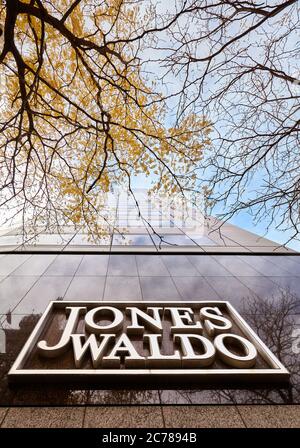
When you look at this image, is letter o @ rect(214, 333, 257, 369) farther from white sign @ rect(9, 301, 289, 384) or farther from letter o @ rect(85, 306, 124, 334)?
letter o @ rect(85, 306, 124, 334)

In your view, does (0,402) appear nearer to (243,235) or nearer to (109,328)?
(109,328)

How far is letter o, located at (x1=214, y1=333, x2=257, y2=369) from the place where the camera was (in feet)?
18.1

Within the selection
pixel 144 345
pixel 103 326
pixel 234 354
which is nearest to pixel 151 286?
pixel 103 326

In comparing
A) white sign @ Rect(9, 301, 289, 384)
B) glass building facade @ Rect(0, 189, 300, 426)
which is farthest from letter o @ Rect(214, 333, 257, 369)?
glass building facade @ Rect(0, 189, 300, 426)

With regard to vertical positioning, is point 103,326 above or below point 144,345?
above

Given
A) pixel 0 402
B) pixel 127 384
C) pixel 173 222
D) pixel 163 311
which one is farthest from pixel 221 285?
pixel 173 222

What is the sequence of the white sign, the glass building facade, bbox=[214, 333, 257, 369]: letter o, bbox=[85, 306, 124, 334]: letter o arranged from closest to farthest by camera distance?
the glass building facade → the white sign → bbox=[214, 333, 257, 369]: letter o → bbox=[85, 306, 124, 334]: letter o

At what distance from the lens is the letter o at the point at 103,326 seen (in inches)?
252

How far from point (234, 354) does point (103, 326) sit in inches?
124

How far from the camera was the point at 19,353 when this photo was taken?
5.79 m

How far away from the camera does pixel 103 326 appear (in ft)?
21.6

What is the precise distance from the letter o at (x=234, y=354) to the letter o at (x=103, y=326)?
7.86 ft

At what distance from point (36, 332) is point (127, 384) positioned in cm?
263

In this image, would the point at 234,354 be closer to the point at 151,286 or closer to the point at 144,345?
the point at 144,345
